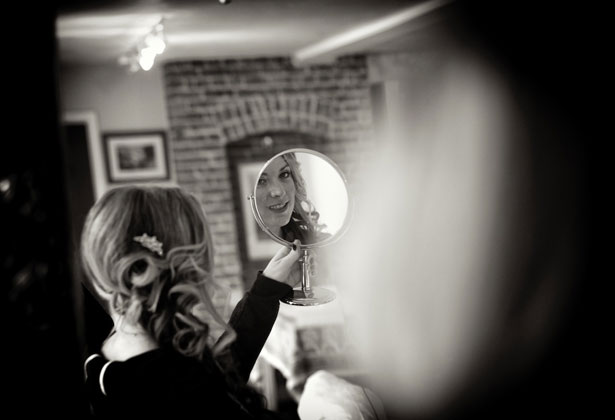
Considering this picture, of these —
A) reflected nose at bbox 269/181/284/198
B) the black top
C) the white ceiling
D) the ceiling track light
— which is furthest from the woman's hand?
the white ceiling

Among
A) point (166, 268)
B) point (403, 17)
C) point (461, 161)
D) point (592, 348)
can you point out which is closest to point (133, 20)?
point (403, 17)

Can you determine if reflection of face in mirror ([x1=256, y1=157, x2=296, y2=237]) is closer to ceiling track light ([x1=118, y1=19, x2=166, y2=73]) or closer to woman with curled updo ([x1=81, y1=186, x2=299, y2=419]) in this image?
woman with curled updo ([x1=81, y1=186, x2=299, y2=419])

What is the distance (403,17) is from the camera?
3410 mm

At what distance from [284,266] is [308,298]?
0.08m

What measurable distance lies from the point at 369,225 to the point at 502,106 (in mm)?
1635

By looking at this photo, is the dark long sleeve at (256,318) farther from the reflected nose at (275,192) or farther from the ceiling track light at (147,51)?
the ceiling track light at (147,51)

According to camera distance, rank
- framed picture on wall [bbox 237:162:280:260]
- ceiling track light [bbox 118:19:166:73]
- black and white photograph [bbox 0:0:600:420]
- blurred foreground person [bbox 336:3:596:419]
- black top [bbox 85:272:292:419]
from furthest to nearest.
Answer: framed picture on wall [bbox 237:162:280:260]
ceiling track light [bbox 118:19:166:73]
blurred foreground person [bbox 336:3:596:419]
black top [bbox 85:272:292:419]
black and white photograph [bbox 0:0:600:420]

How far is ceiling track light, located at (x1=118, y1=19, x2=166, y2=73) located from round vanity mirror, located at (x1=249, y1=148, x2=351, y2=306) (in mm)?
739

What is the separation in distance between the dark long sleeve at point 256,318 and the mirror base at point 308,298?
0.03 metres

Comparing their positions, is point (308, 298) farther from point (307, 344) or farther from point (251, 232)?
point (251, 232)

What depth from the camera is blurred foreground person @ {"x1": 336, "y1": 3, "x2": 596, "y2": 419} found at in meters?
1.81

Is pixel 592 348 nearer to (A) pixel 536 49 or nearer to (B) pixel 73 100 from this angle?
(A) pixel 536 49

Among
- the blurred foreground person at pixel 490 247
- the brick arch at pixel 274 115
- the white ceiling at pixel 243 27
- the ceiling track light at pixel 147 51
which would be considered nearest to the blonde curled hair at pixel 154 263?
the ceiling track light at pixel 147 51

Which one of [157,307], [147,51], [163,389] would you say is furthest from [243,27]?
[163,389]
